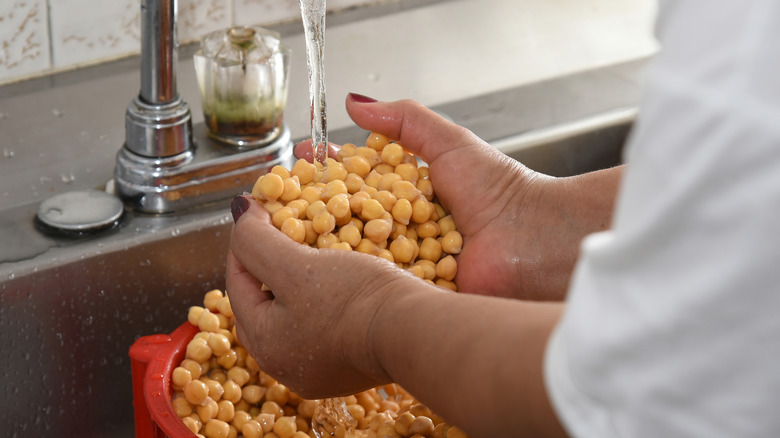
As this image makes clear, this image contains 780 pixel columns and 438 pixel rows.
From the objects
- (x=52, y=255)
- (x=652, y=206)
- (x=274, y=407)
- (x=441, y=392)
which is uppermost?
(x=652, y=206)

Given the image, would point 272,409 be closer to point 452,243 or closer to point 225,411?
point 225,411

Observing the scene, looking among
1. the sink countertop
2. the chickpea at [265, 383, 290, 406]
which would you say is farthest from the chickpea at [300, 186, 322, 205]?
the sink countertop

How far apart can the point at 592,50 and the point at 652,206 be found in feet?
3.47

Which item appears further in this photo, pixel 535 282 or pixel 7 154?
pixel 7 154

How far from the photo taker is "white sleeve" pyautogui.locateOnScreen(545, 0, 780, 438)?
1.08 feet

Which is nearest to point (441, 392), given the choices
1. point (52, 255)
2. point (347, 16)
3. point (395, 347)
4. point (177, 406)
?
point (395, 347)

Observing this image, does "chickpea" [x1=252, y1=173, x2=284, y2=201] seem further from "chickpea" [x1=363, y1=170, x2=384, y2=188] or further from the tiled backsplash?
the tiled backsplash

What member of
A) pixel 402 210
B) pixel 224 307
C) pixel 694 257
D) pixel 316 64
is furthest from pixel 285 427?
pixel 694 257

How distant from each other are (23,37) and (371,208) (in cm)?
57

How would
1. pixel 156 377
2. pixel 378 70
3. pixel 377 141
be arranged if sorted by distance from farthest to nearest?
1. pixel 378 70
2. pixel 377 141
3. pixel 156 377

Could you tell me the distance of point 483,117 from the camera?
3.85 ft

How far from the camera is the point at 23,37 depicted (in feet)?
3.46

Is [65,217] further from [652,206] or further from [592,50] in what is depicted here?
[592,50]

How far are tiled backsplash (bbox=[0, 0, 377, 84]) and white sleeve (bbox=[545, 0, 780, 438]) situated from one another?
879 millimetres
